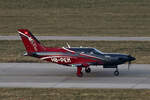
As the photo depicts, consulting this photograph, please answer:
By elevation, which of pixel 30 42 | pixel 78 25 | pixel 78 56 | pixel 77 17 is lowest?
pixel 78 56

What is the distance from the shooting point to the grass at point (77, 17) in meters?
50.0

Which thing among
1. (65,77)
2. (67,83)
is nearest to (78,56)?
(65,77)

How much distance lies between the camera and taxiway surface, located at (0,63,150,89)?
22.8 m

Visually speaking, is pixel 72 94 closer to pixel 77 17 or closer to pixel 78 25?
pixel 78 25

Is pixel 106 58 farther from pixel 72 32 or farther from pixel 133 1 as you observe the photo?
pixel 133 1

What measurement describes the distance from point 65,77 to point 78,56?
1.57m

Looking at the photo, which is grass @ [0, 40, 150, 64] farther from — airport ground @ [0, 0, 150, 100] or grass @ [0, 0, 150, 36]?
grass @ [0, 0, 150, 36]

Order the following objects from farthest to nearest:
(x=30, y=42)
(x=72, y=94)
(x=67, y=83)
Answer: (x=30, y=42) < (x=67, y=83) < (x=72, y=94)

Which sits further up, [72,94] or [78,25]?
[78,25]

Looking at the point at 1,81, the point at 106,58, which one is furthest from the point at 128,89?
the point at 1,81

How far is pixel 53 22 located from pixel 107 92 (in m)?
36.9

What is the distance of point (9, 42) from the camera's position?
39219 millimetres

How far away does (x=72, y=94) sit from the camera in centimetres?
2033

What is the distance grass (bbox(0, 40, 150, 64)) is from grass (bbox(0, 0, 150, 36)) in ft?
24.1
